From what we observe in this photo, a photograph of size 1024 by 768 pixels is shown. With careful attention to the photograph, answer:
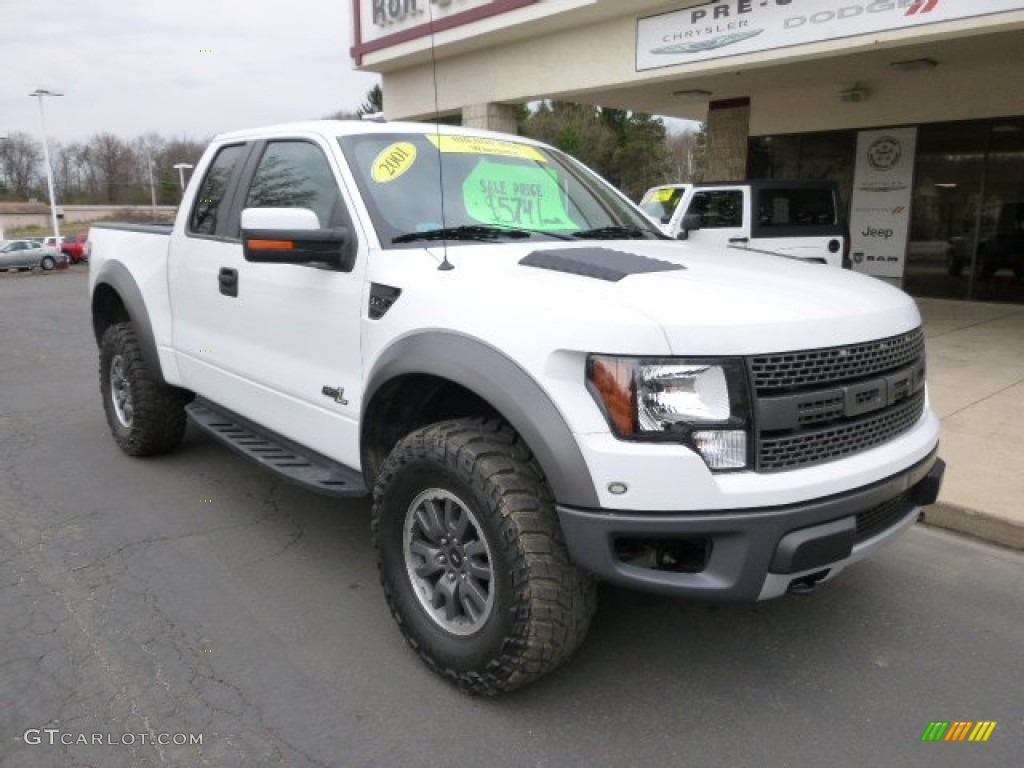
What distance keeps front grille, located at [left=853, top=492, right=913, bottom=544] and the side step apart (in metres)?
1.81

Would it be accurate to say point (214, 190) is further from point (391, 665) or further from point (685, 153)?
point (685, 153)

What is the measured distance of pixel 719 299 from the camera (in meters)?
2.47

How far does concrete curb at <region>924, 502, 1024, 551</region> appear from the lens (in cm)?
407

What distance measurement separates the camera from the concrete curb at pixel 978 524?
160 inches

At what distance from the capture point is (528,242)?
328 cm

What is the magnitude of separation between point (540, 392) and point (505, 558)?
53 cm

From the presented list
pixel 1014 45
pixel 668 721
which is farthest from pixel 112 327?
pixel 1014 45

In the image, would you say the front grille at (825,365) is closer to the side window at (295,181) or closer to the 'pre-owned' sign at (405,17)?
the side window at (295,181)

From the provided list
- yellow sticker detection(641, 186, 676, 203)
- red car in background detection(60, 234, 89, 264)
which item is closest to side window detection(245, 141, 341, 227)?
yellow sticker detection(641, 186, 676, 203)

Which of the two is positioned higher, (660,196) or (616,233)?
(660,196)

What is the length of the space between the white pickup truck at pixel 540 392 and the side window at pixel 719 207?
6772 millimetres

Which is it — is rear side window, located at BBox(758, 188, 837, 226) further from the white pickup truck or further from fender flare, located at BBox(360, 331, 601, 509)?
fender flare, located at BBox(360, 331, 601, 509)

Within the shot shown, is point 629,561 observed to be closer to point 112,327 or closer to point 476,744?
point 476,744

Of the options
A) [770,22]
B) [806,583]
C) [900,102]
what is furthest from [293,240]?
[900,102]
